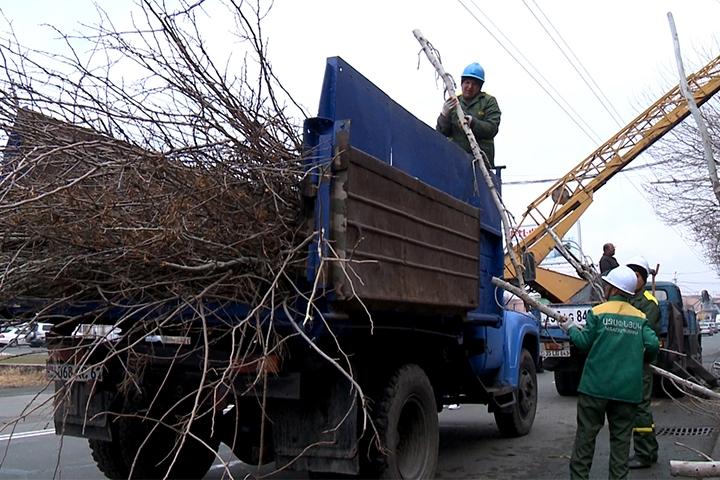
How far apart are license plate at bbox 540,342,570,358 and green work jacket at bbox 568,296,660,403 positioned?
5987mm

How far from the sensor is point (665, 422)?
9727mm

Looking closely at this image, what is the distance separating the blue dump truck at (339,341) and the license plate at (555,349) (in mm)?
5300

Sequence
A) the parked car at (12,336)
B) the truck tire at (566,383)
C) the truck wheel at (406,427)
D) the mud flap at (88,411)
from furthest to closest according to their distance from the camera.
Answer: the truck tire at (566,383) < the mud flap at (88,411) < the truck wheel at (406,427) < the parked car at (12,336)

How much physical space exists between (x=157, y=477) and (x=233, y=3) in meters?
3.66

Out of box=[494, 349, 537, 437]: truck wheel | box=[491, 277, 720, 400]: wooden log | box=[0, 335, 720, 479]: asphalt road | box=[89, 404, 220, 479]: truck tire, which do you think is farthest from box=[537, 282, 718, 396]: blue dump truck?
box=[89, 404, 220, 479]: truck tire

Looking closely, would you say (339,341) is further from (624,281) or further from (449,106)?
(449,106)

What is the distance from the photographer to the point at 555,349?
37.7ft

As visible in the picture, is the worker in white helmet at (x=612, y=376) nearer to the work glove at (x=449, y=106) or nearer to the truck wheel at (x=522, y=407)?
the work glove at (x=449, y=106)

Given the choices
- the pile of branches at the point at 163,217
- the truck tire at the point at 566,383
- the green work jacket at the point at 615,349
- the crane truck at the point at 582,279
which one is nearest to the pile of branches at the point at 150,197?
the pile of branches at the point at 163,217

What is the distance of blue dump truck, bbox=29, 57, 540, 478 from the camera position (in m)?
4.30

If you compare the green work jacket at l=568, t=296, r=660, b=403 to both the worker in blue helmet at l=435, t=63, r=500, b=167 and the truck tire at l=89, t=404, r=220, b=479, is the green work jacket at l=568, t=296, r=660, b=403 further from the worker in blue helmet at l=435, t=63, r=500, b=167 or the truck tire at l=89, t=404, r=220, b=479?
the truck tire at l=89, t=404, r=220, b=479

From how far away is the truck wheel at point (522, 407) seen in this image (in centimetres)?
830

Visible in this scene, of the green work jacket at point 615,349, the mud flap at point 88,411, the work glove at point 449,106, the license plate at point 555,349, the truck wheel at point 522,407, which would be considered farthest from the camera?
the license plate at point 555,349

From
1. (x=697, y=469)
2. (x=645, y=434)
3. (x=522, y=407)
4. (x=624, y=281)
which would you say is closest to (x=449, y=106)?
(x=624, y=281)
